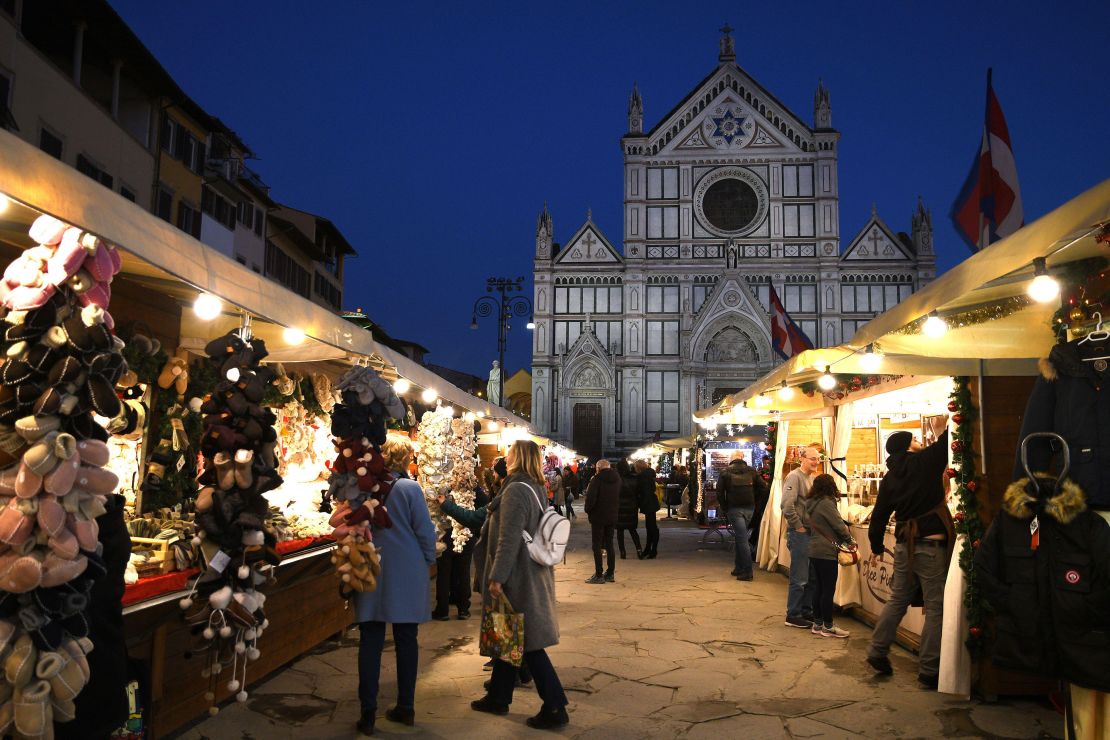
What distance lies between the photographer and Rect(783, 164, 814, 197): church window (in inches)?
1756

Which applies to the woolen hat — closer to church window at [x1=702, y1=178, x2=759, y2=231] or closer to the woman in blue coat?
the woman in blue coat

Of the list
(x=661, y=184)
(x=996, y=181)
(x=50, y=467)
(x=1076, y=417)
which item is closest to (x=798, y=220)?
(x=661, y=184)

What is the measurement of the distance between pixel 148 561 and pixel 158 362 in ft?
4.14

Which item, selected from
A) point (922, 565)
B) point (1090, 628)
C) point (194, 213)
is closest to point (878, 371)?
point (922, 565)

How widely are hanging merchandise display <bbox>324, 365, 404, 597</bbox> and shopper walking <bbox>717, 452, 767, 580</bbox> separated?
275 inches

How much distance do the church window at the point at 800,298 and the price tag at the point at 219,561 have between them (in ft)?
137

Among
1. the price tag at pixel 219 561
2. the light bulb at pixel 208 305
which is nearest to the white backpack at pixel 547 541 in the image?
the price tag at pixel 219 561

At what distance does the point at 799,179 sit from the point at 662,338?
11578 mm

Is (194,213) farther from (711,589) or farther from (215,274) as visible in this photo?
(215,274)

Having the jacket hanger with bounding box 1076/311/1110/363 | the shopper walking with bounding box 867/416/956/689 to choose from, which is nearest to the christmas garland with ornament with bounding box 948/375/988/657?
the shopper walking with bounding box 867/416/956/689

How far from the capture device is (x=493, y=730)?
491 cm

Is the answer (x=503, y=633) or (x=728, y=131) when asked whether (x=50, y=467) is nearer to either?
(x=503, y=633)

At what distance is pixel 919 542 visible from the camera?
605 centimetres

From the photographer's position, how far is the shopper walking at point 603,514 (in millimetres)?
11109
